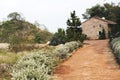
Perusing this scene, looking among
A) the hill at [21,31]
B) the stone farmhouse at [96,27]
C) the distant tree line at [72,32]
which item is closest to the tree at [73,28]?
the distant tree line at [72,32]

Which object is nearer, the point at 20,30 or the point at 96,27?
the point at 96,27

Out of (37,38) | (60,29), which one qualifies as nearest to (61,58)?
(60,29)

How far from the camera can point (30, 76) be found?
1173cm

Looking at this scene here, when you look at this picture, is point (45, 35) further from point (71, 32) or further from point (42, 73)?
point (42, 73)

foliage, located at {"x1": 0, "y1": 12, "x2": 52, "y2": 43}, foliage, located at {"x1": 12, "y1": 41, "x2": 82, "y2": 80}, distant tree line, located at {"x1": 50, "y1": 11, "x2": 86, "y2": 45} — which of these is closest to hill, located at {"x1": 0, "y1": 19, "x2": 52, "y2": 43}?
foliage, located at {"x1": 0, "y1": 12, "x2": 52, "y2": 43}

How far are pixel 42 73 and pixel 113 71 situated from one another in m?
7.05

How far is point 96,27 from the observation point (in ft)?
224

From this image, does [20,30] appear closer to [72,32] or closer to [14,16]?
[14,16]

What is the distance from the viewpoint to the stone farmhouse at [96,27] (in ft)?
223

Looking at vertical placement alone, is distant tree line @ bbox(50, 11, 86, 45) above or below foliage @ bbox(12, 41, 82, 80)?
above

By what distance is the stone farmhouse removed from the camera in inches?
2672

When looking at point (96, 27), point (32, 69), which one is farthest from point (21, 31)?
point (32, 69)

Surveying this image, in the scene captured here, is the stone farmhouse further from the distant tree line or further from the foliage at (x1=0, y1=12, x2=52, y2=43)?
the distant tree line

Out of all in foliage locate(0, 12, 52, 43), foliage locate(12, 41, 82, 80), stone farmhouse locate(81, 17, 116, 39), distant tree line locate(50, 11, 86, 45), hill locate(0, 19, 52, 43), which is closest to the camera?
foliage locate(12, 41, 82, 80)
